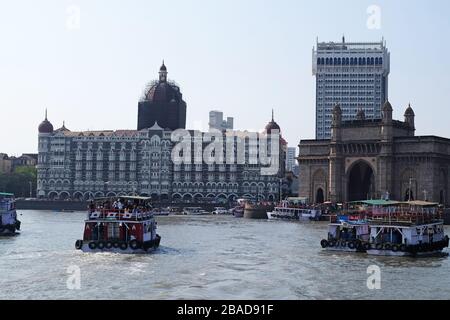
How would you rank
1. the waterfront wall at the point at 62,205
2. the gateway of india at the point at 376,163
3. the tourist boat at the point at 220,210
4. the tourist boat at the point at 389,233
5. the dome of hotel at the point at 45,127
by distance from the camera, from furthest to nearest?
the dome of hotel at the point at 45,127 → the waterfront wall at the point at 62,205 → the tourist boat at the point at 220,210 → the gateway of india at the point at 376,163 → the tourist boat at the point at 389,233

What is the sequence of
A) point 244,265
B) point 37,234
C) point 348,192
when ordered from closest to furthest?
point 244,265 → point 37,234 → point 348,192

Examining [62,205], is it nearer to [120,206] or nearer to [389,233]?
[120,206]

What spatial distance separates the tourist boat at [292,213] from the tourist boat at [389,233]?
60.4 metres

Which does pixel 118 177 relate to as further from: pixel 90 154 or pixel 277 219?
pixel 277 219

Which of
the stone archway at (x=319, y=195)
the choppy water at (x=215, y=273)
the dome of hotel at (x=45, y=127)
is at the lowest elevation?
the choppy water at (x=215, y=273)

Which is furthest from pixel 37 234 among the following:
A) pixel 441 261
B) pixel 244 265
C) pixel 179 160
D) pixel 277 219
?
pixel 179 160

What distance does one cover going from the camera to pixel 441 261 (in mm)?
58812

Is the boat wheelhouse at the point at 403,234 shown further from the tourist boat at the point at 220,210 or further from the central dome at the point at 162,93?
the central dome at the point at 162,93

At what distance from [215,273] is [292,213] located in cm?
8366

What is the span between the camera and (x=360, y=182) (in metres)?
147

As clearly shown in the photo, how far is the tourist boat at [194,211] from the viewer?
15812cm

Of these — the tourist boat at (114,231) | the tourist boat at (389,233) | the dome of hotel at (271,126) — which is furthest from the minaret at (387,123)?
the tourist boat at (114,231)

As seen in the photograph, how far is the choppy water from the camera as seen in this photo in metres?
41.3

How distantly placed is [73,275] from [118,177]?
138500 mm
